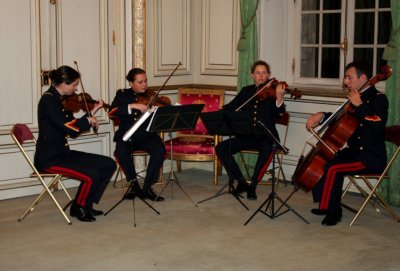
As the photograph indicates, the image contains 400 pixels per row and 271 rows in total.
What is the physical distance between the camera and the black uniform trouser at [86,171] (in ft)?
18.5

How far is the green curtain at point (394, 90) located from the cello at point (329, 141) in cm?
70

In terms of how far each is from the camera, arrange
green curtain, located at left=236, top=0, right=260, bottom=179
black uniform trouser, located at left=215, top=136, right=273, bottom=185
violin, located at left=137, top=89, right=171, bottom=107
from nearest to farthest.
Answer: violin, located at left=137, top=89, right=171, bottom=107, black uniform trouser, located at left=215, top=136, right=273, bottom=185, green curtain, located at left=236, top=0, right=260, bottom=179

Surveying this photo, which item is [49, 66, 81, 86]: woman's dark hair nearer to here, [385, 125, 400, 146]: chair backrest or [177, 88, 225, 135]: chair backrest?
[177, 88, 225, 135]: chair backrest

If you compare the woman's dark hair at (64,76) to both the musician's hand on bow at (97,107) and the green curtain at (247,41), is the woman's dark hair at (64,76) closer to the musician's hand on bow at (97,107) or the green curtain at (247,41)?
the musician's hand on bow at (97,107)

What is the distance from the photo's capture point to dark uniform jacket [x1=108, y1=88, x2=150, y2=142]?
641 cm

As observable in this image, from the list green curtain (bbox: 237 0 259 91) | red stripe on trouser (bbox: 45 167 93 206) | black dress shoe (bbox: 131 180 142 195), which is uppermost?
green curtain (bbox: 237 0 259 91)

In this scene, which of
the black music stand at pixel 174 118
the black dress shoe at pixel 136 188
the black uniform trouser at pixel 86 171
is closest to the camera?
the black uniform trouser at pixel 86 171

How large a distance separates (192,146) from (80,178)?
5.68 ft

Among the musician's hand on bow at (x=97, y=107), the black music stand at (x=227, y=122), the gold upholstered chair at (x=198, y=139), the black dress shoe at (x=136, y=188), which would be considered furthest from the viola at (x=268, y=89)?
the musician's hand on bow at (x=97, y=107)

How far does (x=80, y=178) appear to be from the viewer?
5676 mm

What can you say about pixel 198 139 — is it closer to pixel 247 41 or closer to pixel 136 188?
pixel 247 41

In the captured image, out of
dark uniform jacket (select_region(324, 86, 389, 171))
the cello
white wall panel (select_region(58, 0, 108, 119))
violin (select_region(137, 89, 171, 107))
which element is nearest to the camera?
the cello

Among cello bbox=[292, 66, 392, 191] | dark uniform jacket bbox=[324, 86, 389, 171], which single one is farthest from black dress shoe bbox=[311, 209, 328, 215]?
dark uniform jacket bbox=[324, 86, 389, 171]

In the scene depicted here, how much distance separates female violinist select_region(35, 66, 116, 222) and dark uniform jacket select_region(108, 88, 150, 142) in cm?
62
